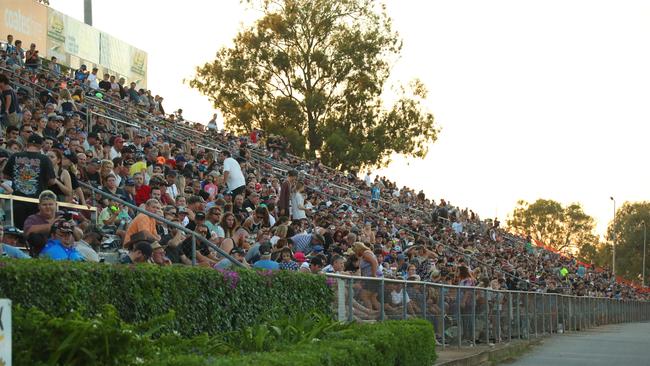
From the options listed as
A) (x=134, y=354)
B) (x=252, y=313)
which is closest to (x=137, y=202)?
(x=252, y=313)

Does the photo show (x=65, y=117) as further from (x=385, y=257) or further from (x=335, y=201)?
(x=335, y=201)

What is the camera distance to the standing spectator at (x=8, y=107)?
18.7 meters

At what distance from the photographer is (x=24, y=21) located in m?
45.0

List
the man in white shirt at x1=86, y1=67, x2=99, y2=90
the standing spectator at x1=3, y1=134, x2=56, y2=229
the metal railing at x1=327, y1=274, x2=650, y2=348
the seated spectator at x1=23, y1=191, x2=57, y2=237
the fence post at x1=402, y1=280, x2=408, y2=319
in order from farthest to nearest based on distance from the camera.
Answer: the man in white shirt at x1=86, y1=67, x2=99, y2=90, the fence post at x1=402, y1=280, x2=408, y2=319, the metal railing at x1=327, y1=274, x2=650, y2=348, the standing spectator at x1=3, y1=134, x2=56, y2=229, the seated spectator at x1=23, y1=191, x2=57, y2=237

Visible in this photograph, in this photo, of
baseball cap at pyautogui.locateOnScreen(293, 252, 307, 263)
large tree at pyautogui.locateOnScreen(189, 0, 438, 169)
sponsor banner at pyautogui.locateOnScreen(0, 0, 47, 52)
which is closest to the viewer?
baseball cap at pyautogui.locateOnScreen(293, 252, 307, 263)

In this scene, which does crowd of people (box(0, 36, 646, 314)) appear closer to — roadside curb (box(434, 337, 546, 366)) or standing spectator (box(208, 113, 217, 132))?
standing spectator (box(208, 113, 217, 132))

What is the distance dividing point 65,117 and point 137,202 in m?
4.12

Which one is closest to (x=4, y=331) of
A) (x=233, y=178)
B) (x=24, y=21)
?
(x=233, y=178)

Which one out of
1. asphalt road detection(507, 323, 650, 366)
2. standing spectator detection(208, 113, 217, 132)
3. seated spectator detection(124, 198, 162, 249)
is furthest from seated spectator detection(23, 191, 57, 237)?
standing spectator detection(208, 113, 217, 132)

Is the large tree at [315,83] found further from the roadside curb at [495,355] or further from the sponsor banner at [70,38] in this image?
the roadside curb at [495,355]

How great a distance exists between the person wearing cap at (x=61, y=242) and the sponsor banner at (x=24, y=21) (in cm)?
3310

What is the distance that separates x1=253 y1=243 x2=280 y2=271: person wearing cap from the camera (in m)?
16.4

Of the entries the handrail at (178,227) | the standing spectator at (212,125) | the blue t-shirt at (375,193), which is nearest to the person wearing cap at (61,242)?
the handrail at (178,227)

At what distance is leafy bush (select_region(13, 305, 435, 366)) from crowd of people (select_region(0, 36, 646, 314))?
5.05ft
